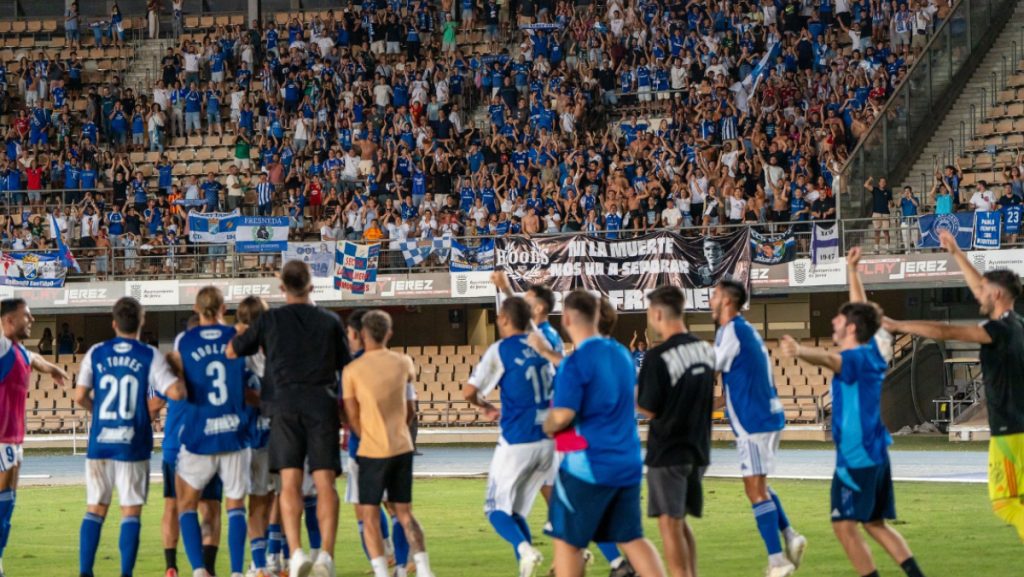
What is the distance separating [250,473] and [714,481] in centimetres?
1089

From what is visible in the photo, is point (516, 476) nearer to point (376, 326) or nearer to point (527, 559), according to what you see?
point (527, 559)

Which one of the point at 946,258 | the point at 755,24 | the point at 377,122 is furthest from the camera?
the point at 377,122

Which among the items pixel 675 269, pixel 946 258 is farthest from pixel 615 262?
pixel 946 258

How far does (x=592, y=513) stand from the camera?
29.1ft

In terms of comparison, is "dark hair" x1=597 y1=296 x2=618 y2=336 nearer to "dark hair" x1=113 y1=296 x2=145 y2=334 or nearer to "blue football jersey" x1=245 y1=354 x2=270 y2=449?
"blue football jersey" x1=245 y1=354 x2=270 y2=449

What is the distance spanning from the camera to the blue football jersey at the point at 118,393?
36.5 feet

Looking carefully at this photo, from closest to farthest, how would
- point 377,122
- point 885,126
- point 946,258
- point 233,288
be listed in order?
1. point 946,258
2. point 885,126
3. point 233,288
4. point 377,122

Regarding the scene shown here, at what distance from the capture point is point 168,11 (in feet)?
161

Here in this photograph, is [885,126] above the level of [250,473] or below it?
above

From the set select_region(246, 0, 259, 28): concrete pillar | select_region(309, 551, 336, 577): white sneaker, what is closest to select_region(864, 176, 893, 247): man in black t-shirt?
select_region(309, 551, 336, 577): white sneaker

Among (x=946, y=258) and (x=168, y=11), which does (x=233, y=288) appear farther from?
(x=168, y=11)

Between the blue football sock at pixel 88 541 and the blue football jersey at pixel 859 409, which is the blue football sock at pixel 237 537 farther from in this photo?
the blue football jersey at pixel 859 409

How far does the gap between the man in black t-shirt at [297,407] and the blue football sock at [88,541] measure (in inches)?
54.9

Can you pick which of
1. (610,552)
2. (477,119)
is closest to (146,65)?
(477,119)
